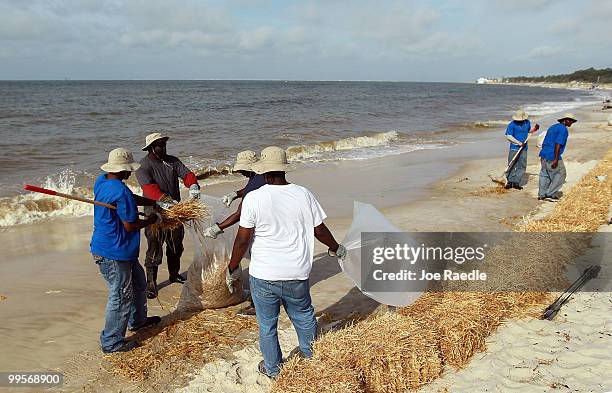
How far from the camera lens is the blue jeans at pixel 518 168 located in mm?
9383

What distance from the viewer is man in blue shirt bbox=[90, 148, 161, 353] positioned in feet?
11.5

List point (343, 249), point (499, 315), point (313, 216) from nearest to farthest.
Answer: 1. point (313, 216)
2. point (343, 249)
3. point (499, 315)

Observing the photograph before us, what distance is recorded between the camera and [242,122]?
24.8 metres

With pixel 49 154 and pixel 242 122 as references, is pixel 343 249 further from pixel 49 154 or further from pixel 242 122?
pixel 242 122

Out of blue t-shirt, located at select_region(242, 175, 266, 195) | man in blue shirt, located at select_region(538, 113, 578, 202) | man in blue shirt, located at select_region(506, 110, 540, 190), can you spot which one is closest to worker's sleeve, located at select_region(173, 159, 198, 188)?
blue t-shirt, located at select_region(242, 175, 266, 195)

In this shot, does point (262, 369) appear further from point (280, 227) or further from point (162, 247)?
point (162, 247)

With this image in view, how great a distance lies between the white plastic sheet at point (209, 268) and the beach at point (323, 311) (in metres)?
0.42

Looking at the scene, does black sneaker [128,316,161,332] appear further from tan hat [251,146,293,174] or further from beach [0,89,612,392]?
tan hat [251,146,293,174]

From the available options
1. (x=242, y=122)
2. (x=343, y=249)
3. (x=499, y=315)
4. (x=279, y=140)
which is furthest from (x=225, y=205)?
(x=242, y=122)

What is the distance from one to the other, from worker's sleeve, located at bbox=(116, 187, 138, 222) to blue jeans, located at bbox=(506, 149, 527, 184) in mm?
8183

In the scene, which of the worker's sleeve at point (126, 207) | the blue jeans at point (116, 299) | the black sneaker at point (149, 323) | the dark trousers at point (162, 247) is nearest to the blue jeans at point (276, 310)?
the worker's sleeve at point (126, 207)

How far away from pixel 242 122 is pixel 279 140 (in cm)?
686

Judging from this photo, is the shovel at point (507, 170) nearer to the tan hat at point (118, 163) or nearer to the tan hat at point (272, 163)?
the tan hat at point (272, 163)

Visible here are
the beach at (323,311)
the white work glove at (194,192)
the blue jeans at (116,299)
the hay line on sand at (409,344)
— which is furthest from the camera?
the white work glove at (194,192)
